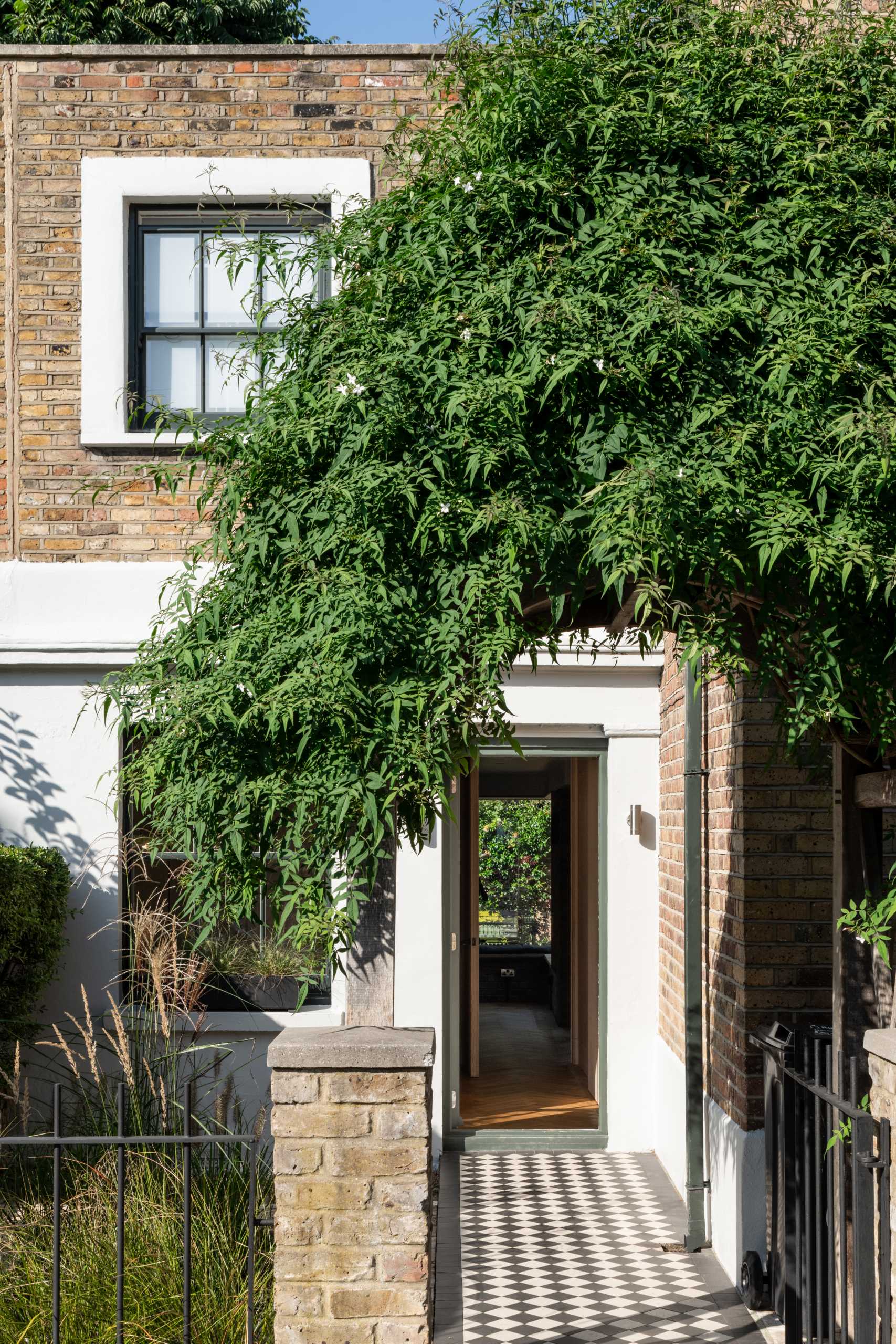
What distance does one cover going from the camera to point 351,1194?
3645 mm

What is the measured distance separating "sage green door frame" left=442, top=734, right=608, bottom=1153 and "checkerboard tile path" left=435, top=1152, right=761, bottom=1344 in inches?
3.8

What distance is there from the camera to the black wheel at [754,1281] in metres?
A: 5.60

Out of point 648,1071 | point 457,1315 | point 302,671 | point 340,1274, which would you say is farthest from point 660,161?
point 648,1071

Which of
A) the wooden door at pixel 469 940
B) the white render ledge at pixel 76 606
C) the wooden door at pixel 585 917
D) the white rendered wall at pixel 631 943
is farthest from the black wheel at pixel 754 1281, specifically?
the wooden door at pixel 469 940

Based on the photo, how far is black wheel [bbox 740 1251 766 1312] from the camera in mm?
5602

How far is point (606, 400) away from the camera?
3514mm

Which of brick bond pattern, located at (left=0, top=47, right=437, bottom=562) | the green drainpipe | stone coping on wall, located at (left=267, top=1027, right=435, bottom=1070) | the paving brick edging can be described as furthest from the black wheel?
brick bond pattern, located at (left=0, top=47, right=437, bottom=562)

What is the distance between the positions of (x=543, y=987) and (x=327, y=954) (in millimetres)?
14408

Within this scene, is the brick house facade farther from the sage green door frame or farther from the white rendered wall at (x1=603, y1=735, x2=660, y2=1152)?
the sage green door frame

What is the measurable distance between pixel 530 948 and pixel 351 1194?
14.8 meters

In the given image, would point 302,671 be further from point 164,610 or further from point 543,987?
point 543,987

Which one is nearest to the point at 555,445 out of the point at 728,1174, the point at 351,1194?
the point at 351,1194

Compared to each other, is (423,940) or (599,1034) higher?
(423,940)

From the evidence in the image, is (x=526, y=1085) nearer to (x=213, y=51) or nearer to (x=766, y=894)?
(x=766, y=894)
